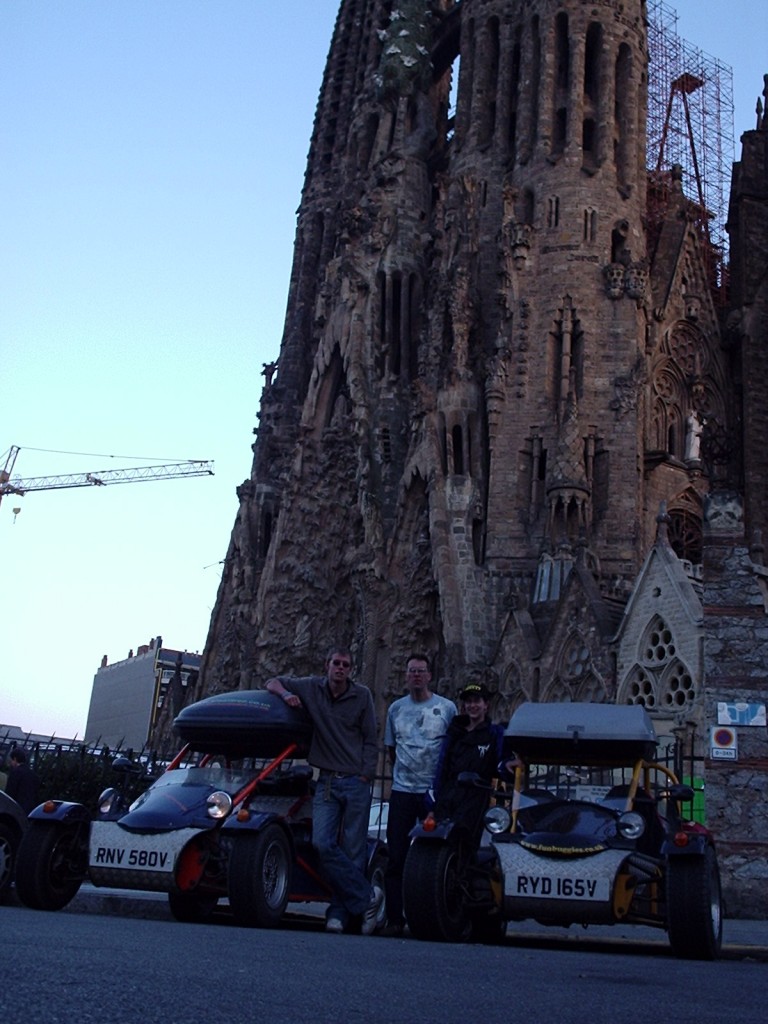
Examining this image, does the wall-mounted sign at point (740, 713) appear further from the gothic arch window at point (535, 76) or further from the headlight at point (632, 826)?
the gothic arch window at point (535, 76)

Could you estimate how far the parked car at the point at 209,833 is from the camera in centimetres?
790

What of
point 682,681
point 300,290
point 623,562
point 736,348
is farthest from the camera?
point 300,290

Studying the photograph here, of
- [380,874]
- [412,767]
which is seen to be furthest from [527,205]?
[412,767]

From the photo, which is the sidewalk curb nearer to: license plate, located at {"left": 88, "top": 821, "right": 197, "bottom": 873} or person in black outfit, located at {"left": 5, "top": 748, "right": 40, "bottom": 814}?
license plate, located at {"left": 88, "top": 821, "right": 197, "bottom": 873}

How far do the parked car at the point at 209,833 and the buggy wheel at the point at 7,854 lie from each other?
52 cm

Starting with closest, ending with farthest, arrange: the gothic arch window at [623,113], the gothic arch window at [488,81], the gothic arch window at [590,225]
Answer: the gothic arch window at [590,225] < the gothic arch window at [623,113] < the gothic arch window at [488,81]

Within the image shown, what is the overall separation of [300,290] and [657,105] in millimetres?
15236

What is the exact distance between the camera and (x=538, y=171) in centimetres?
3484

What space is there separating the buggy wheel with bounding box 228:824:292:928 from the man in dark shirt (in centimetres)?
46

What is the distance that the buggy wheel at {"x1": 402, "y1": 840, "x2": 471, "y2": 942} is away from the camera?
761 centimetres

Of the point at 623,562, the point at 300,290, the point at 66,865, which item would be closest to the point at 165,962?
A: the point at 66,865

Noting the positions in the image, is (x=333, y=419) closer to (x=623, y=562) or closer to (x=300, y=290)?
(x=300, y=290)

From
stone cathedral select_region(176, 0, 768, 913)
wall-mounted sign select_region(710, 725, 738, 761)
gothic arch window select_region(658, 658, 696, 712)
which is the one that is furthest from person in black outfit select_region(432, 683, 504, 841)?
gothic arch window select_region(658, 658, 696, 712)

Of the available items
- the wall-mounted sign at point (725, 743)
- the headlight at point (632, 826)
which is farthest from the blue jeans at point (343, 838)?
the wall-mounted sign at point (725, 743)
